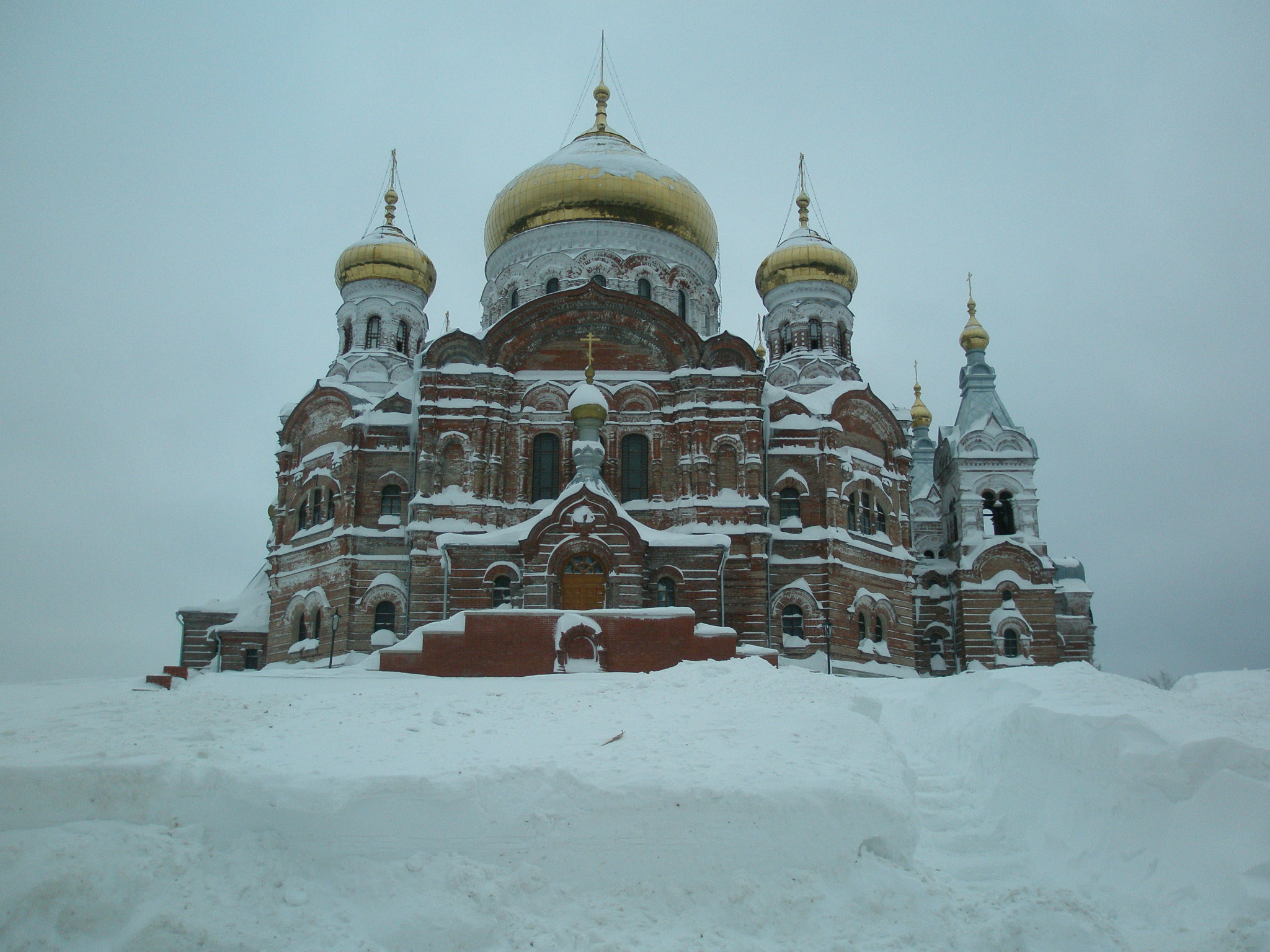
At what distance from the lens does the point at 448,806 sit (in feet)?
26.3

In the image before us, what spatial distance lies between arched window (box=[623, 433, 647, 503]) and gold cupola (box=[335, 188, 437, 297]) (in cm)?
953

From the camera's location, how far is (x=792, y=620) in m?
23.8

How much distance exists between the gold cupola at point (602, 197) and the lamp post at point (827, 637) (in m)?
11.6

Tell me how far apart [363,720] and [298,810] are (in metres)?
2.49

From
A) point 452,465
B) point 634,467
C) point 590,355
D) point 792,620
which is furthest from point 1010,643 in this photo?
point 452,465

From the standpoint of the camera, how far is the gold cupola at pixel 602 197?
28828mm

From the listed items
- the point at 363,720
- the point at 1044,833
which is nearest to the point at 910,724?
the point at 1044,833

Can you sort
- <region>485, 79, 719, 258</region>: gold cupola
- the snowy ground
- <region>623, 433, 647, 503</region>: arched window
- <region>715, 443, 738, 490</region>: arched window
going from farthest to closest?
<region>485, 79, 719, 258</region>: gold cupola, <region>623, 433, 647, 503</region>: arched window, <region>715, 443, 738, 490</region>: arched window, the snowy ground

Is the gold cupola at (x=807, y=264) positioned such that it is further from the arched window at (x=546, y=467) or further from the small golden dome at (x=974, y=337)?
the arched window at (x=546, y=467)

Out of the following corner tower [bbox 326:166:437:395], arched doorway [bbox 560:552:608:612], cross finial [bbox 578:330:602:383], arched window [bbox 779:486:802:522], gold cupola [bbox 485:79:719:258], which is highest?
gold cupola [bbox 485:79:719:258]

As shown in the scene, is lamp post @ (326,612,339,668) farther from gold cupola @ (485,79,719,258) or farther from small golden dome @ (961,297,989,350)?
small golden dome @ (961,297,989,350)

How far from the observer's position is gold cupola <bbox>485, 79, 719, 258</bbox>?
94.6 ft

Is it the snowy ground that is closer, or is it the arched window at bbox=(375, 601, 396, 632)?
the snowy ground

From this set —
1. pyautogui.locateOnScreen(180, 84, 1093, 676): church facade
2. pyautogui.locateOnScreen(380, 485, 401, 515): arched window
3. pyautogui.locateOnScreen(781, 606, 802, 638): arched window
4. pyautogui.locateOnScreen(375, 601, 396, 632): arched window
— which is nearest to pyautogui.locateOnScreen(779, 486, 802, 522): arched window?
pyautogui.locateOnScreen(180, 84, 1093, 676): church facade
